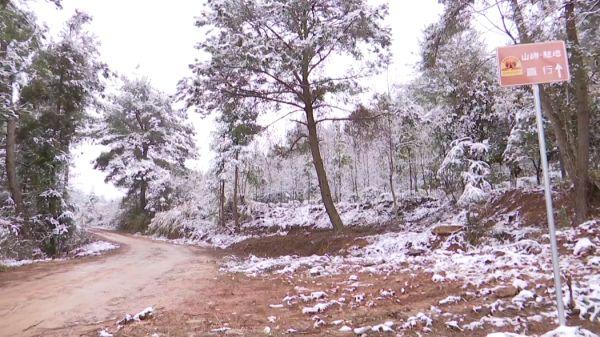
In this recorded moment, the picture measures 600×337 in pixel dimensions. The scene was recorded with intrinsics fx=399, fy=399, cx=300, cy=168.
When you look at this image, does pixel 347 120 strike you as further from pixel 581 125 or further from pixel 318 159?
pixel 581 125

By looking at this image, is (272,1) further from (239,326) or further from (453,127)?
(239,326)

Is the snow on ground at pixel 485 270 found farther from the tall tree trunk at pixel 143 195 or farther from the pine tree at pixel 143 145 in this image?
the tall tree trunk at pixel 143 195

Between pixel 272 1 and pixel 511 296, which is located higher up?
pixel 272 1

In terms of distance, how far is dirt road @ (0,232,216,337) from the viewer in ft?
17.5

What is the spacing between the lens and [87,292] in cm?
733

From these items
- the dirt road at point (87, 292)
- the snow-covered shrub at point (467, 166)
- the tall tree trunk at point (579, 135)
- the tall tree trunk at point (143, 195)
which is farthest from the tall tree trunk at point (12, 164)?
the tall tree trunk at point (143, 195)

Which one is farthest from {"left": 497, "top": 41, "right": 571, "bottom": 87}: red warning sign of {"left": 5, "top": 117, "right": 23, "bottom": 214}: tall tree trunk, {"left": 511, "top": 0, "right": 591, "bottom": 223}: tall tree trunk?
{"left": 5, "top": 117, "right": 23, "bottom": 214}: tall tree trunk

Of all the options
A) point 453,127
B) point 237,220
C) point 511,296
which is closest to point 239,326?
point 511,296

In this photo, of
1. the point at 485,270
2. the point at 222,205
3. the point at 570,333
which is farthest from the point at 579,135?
the point at 222,205

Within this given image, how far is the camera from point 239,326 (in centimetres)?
485

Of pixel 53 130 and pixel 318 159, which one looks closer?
pixel 318 159

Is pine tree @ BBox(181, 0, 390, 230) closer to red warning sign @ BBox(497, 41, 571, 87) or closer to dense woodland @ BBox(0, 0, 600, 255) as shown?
dense woodland @ BBox(0, 0, 600, 255)

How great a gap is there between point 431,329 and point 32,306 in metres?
5.95

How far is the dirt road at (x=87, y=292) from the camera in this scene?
5336 millimetres
